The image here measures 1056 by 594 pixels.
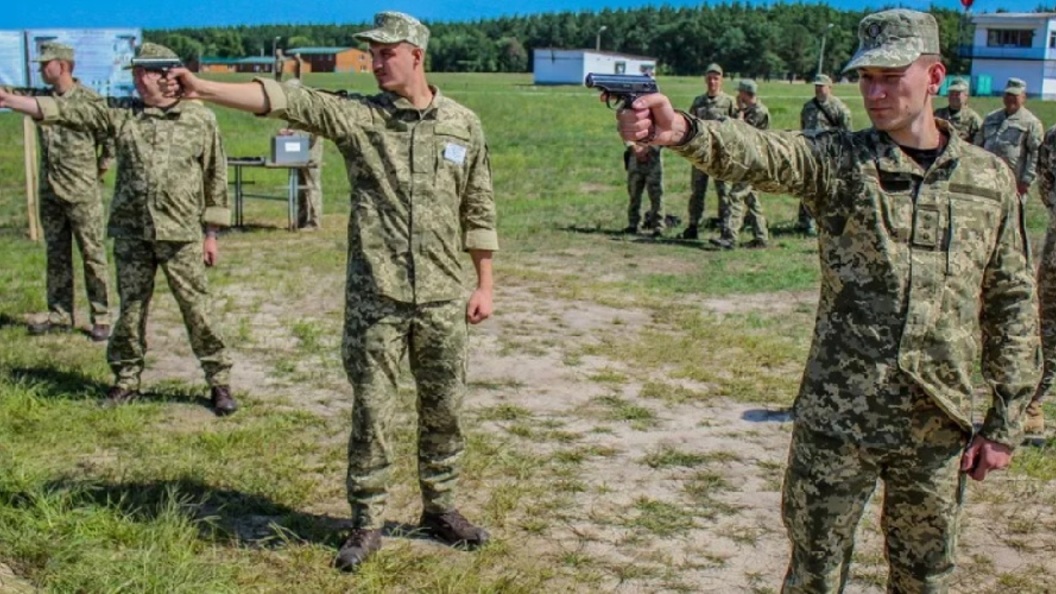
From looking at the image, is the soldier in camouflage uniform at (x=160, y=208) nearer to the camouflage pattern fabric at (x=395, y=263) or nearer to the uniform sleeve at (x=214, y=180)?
the uniform sleeve at (x=214, y=180)

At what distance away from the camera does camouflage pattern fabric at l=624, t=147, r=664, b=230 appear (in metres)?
13.8

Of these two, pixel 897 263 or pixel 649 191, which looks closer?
pixel 897 263

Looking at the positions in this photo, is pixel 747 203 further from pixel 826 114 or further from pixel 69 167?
pixel 69 167

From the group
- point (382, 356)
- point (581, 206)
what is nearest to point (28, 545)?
point (382, 356)

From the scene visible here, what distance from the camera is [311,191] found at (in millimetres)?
13914

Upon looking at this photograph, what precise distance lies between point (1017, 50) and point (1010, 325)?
269 feet

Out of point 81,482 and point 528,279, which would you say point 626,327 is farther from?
point 81,482

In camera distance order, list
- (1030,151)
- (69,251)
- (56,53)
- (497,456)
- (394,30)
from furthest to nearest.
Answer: (1030,151) → (69,251) → (56,53) → (497,456) → (394,30)

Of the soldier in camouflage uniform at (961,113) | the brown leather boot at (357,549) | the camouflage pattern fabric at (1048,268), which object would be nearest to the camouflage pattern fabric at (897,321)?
the brown leather boot at (357,549)

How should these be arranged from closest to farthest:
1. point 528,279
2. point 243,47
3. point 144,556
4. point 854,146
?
1. point 854,146
2. point 144,556
3. point 528,279
4. point 243,47

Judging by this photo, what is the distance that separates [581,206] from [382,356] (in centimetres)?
1249

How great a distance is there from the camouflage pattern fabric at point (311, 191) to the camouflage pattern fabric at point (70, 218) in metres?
5.29

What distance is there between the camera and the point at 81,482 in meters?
5.22

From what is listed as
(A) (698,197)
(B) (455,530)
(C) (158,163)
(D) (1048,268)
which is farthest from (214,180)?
(A) (698,197)
